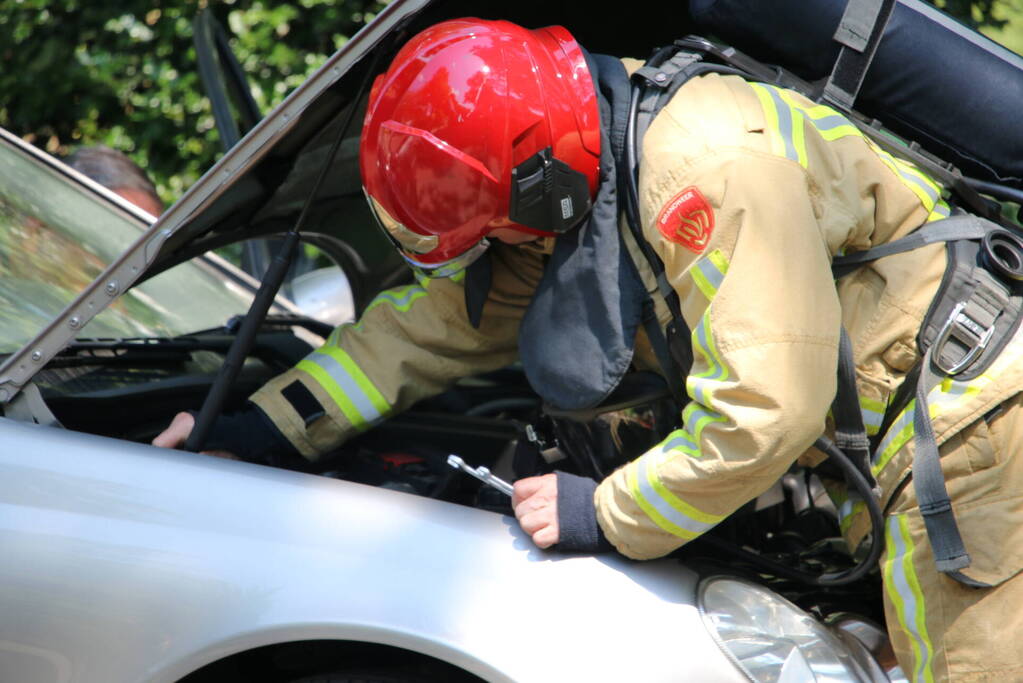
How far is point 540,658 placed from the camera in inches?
54.7

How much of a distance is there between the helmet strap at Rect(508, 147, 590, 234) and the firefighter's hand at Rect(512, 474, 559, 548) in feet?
1.43

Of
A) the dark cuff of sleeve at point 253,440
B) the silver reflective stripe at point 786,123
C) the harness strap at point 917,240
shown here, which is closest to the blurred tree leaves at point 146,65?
the dark cuff of sleeve at point 253,440

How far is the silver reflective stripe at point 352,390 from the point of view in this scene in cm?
204

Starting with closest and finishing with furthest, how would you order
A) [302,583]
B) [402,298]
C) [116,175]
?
[302,583] < [402,298] < [116,175]

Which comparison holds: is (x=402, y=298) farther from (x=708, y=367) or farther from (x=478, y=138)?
(x=708, y=367)

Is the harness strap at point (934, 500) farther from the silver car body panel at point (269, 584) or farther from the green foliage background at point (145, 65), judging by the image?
the green foliage background at point (145, 65)

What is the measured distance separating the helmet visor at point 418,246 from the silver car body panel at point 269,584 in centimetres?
45

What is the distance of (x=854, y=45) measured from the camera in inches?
70.9

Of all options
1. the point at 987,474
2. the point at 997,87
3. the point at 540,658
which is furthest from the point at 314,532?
the point at 997,87

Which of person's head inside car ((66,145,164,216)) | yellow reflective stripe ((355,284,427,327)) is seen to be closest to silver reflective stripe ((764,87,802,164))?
yellow reflective stripe ((355,284,427,327))

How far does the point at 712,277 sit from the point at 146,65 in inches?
173

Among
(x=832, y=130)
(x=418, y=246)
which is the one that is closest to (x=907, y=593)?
(x=832, y=130)

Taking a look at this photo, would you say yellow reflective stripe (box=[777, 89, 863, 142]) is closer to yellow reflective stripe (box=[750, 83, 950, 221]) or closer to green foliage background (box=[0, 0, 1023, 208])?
yellow reflective stripe (box=[750, 83, 950, 221])

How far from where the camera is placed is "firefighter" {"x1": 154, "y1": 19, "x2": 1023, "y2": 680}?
1.49 metres
